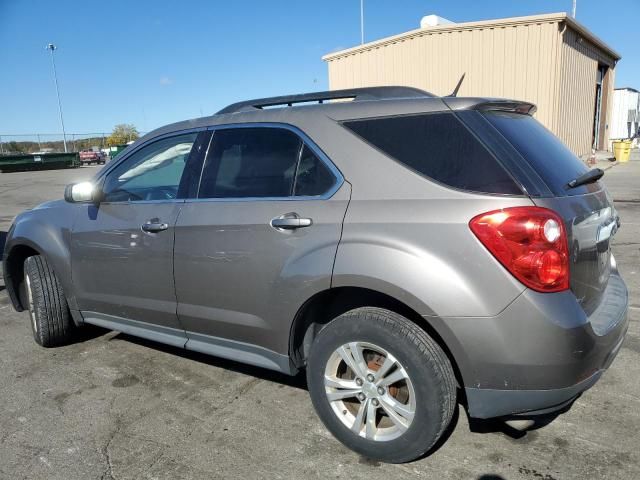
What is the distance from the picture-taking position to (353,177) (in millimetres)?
2498

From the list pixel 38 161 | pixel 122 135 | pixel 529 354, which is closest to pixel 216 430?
pixel 529 354

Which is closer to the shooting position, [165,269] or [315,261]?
[315,261]

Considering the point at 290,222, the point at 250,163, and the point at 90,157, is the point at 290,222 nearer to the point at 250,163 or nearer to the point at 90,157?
the point at 250,163

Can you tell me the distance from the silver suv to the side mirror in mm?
291

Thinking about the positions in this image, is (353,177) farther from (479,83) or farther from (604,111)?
(604,111)

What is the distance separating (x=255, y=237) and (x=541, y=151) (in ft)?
4.86

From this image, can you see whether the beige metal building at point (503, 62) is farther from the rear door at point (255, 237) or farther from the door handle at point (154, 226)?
the door handle at point (154, 226)

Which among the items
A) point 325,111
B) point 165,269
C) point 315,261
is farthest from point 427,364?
point 165,269

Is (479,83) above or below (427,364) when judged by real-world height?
above

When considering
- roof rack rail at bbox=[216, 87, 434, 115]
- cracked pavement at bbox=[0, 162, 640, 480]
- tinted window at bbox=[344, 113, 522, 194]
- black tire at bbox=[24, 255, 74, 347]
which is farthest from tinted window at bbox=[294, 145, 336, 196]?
black tire at bbox=[24, 255, 74, 347]

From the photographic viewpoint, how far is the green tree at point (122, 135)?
53572 millimetres

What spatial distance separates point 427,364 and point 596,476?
952 millimetres

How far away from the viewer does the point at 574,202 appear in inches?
89.0

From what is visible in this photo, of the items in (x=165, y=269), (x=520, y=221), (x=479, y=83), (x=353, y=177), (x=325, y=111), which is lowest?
(x=165, y=269)
